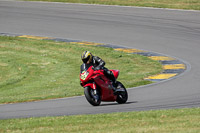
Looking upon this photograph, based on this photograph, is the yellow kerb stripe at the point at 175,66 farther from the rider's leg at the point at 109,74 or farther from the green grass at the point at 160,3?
the green grass at the point at 160,3

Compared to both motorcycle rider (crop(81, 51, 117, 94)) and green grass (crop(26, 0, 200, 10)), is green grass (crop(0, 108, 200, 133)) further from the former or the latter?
green grass (crop(26, 0, 200, 10))

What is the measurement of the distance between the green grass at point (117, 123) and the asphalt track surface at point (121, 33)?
3.31 ft

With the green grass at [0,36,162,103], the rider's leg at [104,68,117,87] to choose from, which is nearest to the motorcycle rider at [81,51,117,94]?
the rider's leg at [104,68,117,87]

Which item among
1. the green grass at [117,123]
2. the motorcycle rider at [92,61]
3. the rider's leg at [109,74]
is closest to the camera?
the green grass at [117,123]

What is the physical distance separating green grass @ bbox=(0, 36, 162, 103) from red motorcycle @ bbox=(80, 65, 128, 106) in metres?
1.95

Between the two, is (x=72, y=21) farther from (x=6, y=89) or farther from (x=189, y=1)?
(x=6, y=89)

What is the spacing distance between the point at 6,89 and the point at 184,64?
22.3ft

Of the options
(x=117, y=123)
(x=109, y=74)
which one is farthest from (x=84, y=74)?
(x=117, y=123)

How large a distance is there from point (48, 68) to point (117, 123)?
10.4m

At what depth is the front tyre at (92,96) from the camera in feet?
40.1

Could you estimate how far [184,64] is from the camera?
60.6ft

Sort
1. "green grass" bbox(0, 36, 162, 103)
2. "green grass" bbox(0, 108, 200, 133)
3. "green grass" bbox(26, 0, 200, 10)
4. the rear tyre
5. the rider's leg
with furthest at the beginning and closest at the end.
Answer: "green grass" bbox(26, 0, 200, 10) → "green grass" bbox(0, 36, 162, 103) → the rear tyre → the rider's leg → "green grass" bbox(0, 108, 200, 133)

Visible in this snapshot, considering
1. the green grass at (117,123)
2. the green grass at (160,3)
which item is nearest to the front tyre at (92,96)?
the green grass at (117,123)

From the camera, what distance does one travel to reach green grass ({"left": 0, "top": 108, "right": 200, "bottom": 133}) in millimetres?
9062
